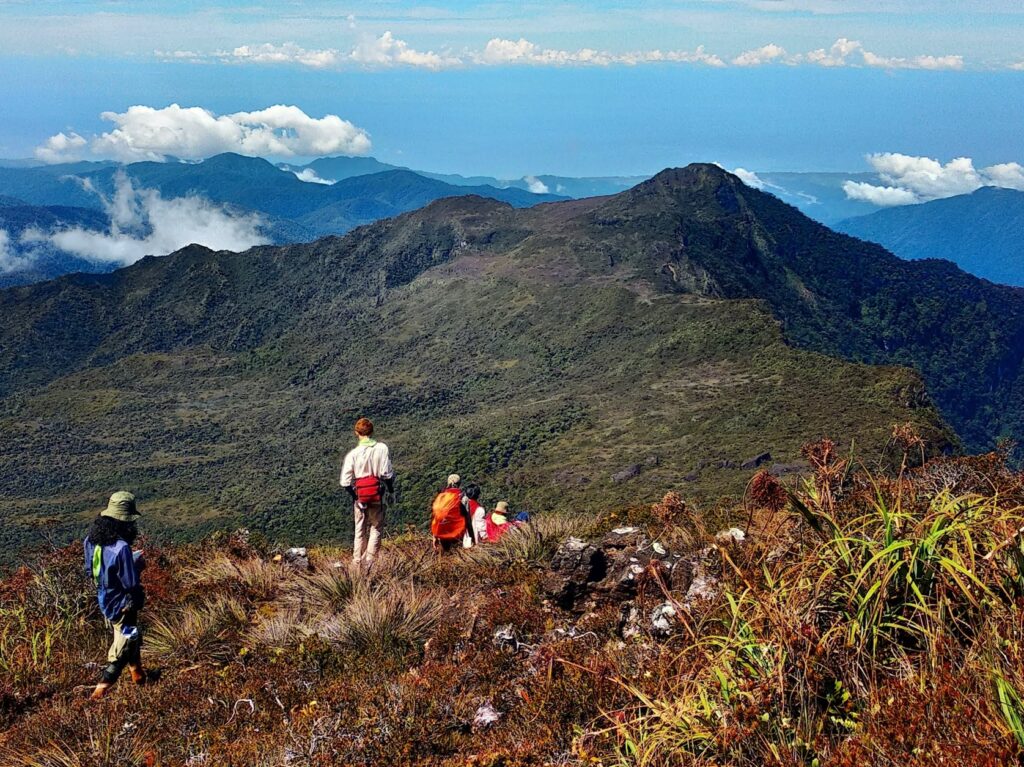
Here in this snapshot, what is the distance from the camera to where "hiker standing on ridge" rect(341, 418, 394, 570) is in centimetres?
908

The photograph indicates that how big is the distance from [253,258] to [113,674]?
207 metres

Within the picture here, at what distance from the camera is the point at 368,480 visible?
29.9 ft

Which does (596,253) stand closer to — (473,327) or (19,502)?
(473,327)

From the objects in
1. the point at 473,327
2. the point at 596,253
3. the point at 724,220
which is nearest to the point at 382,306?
the point at 473,327

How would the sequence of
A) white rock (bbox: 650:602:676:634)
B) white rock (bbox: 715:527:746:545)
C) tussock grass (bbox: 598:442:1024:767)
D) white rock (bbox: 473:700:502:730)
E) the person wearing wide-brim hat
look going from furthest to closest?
the person wearing wide-brim hat < white rock (bbox: 715:527:746:545) < white rock (bbox: 650:602:676:634) < white rock (bbox: 473:700:502:730) < tussock grass (bbox: 598:442:1024:767)

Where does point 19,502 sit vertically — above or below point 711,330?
below

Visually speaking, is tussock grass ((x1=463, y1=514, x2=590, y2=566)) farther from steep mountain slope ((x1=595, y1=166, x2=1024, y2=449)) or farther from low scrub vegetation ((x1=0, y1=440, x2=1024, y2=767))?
steep mountain slope ((x1=595, y1=166, x2=1024, y2=449))

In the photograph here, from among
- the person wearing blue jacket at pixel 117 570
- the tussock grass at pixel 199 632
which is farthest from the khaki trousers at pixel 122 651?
the tussock grass at pixel 199 632

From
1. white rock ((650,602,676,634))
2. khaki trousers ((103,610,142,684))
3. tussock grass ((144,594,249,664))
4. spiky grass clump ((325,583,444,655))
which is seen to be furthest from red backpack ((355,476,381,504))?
white rock ((650,602,676,634))

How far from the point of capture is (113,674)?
5992 mm

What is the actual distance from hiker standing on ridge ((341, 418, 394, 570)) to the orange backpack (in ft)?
3.28

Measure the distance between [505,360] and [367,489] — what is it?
4266 inches

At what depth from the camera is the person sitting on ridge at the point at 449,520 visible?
1020cm

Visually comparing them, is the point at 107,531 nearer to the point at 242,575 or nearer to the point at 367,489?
the point at 242,575
